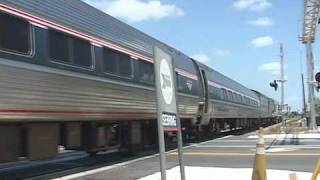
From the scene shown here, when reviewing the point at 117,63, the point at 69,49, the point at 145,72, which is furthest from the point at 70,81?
the point at 145,72

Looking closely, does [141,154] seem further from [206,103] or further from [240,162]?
[206,103]

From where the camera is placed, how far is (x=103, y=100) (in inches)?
584

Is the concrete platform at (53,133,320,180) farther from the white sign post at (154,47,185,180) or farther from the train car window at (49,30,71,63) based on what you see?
the white sign post at (154,47,185,180)

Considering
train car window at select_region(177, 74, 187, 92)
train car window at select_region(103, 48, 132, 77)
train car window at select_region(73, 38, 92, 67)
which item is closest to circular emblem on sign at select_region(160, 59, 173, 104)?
train car window at select_region(73, 38, 92, 67)

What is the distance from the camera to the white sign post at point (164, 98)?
25.6ft

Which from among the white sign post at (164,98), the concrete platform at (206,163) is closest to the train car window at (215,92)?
the concrete platform at (206,163)

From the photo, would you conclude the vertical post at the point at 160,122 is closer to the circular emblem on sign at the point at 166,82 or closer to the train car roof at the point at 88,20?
the circular emblem on sign at the point at 166,82

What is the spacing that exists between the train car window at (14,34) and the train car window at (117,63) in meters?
4.18

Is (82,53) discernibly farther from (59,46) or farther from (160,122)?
(160,122)

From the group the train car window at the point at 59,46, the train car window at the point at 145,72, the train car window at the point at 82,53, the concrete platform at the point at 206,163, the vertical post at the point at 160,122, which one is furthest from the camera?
the train car window at the point at 145,72

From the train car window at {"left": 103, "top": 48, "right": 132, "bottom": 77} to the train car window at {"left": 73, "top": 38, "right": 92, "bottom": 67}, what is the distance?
1086 millimetres

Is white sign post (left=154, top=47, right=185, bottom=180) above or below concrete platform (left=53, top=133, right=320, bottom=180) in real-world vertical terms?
above

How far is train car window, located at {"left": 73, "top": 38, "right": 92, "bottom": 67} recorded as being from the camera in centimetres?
1349

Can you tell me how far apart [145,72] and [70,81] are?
612 centimetres
